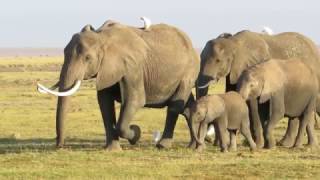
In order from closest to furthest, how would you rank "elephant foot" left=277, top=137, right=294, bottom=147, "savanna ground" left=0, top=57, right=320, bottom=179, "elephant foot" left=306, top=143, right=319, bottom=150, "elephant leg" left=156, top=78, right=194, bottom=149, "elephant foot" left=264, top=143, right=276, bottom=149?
"savanna ground" left=0, top=57, right=320, bottom=179 < "elephant foot" left=264, top=143, right=276, bottom=149 < "elephant leg" left=156, top=78, right=194, bottom=149 < "elephant foot" left=306, top=143, right=319, bottom=150 < "elephant foot" left=277, top=137, right=294, bottom=147

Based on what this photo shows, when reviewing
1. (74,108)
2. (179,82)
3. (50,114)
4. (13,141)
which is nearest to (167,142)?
(179,82)

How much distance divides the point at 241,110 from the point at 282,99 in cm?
141

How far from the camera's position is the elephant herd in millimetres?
16922

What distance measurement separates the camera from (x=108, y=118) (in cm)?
1770

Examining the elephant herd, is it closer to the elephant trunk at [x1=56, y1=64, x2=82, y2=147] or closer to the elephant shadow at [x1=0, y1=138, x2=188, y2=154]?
the elephant trunk at [x1=56, y1=64, x2=82, y2=147]

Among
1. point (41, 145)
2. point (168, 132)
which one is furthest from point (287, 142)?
A: point (41, 145)

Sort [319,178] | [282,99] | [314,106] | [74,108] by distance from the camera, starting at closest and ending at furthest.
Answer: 1. [319,178]
2. [282,99]
3. [314,106]
4. [74,108]

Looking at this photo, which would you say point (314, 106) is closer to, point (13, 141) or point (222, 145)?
point (222, 145)

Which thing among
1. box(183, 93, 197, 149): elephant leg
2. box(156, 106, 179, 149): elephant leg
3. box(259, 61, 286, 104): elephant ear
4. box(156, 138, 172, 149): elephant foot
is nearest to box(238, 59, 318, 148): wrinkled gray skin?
box(259, 61, 286, 104): elephant ear

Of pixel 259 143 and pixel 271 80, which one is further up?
pixel 271 80

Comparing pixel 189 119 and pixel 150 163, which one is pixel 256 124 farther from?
pixel 150 163

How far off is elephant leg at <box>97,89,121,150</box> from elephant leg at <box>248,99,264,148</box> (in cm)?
277

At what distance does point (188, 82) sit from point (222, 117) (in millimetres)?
2287

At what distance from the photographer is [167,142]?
1894 cm
